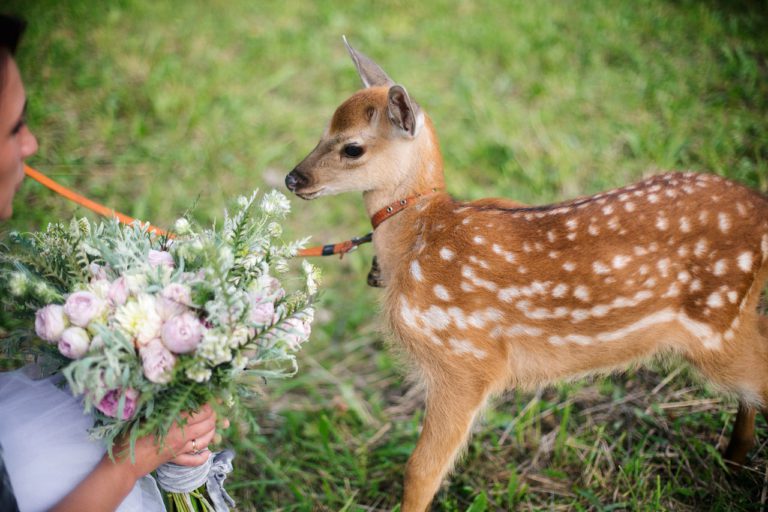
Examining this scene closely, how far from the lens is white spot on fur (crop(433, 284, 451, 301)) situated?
2.28 m

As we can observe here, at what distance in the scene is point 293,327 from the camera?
1.73 m

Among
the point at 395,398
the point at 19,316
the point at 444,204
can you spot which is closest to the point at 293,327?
the point at 19,316

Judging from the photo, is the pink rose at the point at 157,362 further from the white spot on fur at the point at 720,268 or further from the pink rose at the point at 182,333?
the white spot on fur at the point at 720,268

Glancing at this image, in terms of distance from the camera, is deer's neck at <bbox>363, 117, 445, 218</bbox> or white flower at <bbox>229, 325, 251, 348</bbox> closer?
white flower at <bbox>229, 325, 251, 348</bbox>

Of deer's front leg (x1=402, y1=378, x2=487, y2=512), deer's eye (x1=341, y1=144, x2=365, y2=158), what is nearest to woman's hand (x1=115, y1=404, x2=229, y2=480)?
deer's front leg (x1=402, y1=378, x2=487, y2=512)

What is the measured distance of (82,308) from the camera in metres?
1.52

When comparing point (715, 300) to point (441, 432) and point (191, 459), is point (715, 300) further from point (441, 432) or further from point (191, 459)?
point (191, 459)

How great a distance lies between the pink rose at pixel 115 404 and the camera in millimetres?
1561

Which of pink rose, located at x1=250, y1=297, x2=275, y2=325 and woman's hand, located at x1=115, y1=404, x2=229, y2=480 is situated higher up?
pink rose, located at x1=250, y1=297, x2=275, y2=325

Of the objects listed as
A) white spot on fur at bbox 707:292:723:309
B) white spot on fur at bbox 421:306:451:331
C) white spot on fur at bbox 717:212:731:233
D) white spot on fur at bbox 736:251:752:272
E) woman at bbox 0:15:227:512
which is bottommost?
white spot on fur at bbox 707:292:723:309

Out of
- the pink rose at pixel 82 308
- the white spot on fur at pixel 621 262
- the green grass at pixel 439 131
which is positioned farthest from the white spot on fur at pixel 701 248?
the pink rose at pixel 82 308

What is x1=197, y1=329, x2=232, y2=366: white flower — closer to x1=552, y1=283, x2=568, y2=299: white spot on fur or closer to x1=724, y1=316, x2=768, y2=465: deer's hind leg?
x1=552, y1=283, x2=568, y2=299: white spot on fur

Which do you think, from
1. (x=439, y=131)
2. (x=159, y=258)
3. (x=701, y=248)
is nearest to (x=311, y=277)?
(x=159, y=258)

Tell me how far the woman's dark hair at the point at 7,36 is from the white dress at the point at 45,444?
873 millimetres
